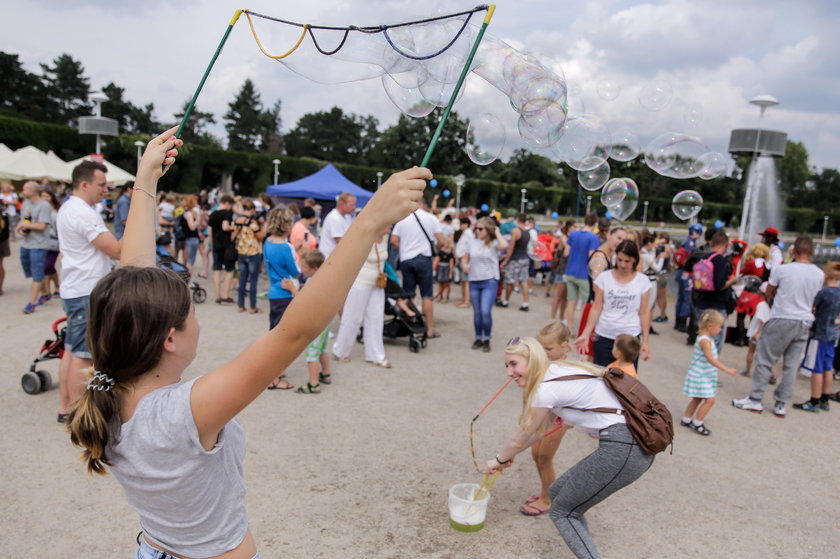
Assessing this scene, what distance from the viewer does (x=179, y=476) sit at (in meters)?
1.42

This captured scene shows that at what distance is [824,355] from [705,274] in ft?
5.42

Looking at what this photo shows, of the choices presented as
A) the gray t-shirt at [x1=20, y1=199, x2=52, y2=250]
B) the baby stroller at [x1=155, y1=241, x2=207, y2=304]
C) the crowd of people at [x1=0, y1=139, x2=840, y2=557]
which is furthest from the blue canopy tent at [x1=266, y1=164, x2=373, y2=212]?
the gray t-shirt at [x1=20, y1=199, x2=52, y2=250]

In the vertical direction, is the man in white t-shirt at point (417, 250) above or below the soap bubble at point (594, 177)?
below

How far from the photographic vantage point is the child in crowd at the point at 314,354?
18.9 ft

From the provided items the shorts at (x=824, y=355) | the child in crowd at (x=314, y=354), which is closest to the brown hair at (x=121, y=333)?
the child in crowd at (x=314, y=354)

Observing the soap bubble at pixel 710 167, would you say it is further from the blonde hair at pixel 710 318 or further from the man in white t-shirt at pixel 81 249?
the man in white t-shirt at pixel 81 249

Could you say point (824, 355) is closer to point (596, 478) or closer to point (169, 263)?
point (596, 478)

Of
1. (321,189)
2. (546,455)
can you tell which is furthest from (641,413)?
(321,189)

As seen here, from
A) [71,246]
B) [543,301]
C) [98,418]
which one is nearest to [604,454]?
[98,418]

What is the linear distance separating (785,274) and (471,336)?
4.22m

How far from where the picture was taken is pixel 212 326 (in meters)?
8.22

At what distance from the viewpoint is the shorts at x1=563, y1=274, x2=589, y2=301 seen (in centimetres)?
871

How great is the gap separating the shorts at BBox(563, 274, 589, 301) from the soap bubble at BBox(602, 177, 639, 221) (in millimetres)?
2620

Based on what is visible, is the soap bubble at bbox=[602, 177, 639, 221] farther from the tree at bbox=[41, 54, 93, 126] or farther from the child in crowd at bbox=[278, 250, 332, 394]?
the tree at bbox=[41, 54, 93, 126]
